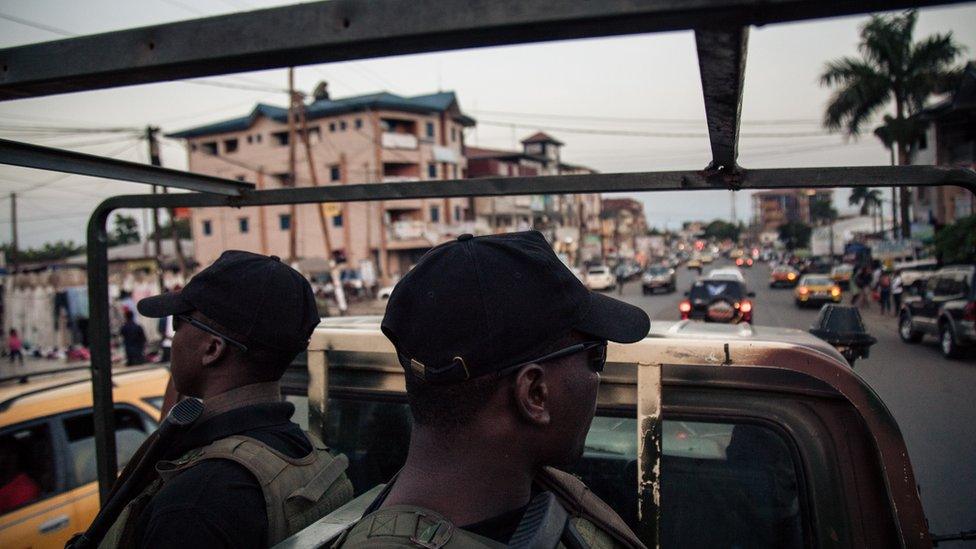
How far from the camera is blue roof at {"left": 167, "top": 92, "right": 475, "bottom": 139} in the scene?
51250mm

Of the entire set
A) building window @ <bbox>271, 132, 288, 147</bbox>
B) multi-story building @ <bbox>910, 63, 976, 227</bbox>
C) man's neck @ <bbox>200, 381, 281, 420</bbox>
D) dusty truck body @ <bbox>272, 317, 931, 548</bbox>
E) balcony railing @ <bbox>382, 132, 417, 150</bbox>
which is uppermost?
building window @ <bbox>271, 132, 288, 147</bbox>

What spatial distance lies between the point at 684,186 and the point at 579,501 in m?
1.06

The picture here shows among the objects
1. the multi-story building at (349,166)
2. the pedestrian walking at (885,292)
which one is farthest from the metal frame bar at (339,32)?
the multi-story building at (349,166)

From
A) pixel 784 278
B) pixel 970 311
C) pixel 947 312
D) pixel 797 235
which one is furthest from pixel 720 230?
pixel 970 311

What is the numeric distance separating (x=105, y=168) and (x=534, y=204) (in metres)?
66.4

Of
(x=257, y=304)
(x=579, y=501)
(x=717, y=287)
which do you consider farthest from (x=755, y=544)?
(x=717, y=287)

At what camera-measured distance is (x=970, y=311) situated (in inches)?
518

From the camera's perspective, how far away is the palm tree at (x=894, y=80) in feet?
84.4

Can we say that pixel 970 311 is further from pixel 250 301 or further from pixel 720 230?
pixel 720 230

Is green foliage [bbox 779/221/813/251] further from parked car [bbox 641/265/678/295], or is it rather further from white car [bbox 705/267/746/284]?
white car [bbox 705/267/746/284]

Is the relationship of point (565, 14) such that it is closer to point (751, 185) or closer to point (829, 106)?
point (751, 185)

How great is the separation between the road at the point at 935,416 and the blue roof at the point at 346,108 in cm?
4099

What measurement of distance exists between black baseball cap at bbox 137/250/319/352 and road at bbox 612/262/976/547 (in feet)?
9.50

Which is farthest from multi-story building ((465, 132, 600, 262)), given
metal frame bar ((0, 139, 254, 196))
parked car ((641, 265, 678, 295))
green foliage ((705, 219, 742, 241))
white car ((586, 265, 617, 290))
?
green foliage ((705, 219, 742, 241))
